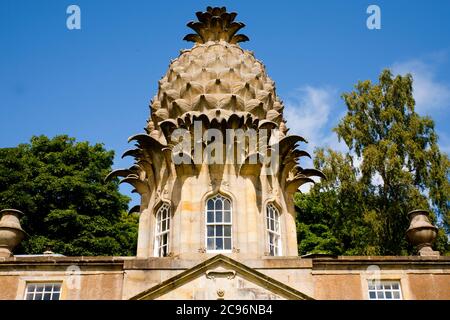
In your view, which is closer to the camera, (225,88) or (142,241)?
(142,241)

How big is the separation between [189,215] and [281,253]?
4.18 meters

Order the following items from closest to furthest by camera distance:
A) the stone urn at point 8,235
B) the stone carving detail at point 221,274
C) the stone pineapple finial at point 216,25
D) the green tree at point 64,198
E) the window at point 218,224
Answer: the stone carving detail at point 221,274 < the stone urn at point 8,235 < the window at point 218,224 < the stone pineapple finial at point 216,25 < the green tree at point 64,198

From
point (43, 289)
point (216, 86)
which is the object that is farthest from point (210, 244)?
point (216, 86)

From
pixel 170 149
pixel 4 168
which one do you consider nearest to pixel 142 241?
pixel 170 149

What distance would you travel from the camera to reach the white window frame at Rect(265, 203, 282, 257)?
22.1m

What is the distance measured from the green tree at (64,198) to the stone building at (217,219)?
10.7m

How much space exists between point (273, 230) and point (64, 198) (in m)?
17.6

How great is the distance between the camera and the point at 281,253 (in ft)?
73.0

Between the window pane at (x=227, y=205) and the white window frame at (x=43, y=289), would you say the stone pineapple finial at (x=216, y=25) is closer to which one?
the window pane at (x=227, y=205)

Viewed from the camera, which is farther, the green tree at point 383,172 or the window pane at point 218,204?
the green tree at point 383,172

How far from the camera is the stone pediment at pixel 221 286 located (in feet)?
61.2

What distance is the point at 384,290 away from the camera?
19.5 m

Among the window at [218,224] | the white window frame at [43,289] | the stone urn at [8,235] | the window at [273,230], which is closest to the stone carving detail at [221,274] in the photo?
the window at [218,224]
